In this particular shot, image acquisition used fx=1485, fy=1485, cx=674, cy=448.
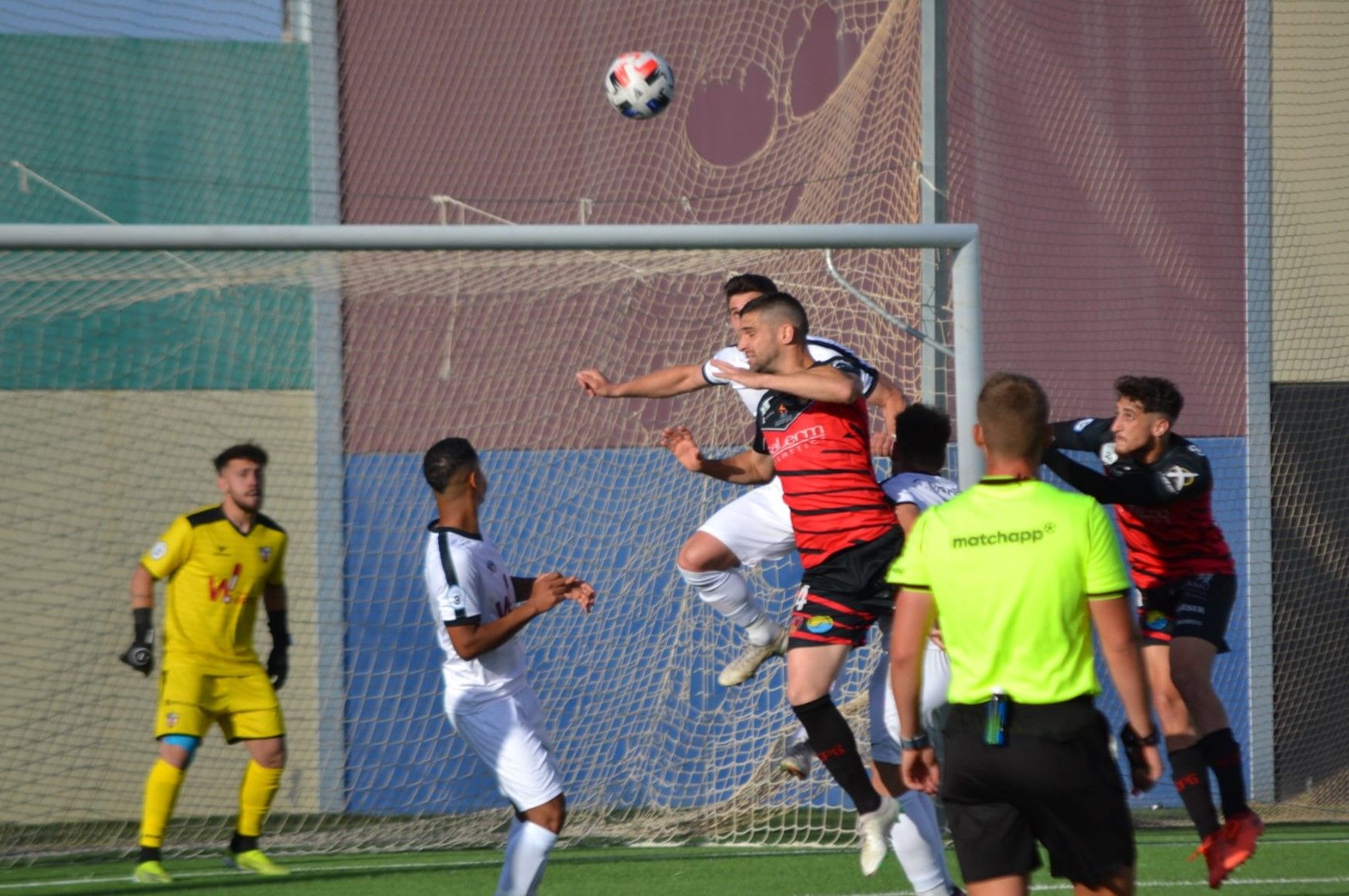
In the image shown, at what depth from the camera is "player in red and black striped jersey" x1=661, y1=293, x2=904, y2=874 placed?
5.62 meters

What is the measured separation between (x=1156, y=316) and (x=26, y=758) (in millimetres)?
8578

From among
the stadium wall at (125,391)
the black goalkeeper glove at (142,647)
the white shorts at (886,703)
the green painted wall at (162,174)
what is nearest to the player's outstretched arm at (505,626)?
the white shorts at (886,703)

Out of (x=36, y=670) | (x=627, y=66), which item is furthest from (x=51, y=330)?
(x=627, y=66)

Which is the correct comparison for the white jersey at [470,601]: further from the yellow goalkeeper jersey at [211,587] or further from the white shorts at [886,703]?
the yellow goalkeeper jersey at [211,587]

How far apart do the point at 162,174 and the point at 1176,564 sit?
7.55 m

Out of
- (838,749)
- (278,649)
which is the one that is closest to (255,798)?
(278,649)

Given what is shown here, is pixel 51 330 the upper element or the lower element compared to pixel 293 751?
upper

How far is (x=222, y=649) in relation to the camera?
25.7 ft

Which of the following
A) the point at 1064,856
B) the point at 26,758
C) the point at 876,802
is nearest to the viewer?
the point at 1064,856

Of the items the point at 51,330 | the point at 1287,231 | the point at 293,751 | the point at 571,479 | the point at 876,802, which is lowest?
the point at 293,751

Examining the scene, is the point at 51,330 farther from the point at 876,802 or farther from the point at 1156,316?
the point at 1156,316

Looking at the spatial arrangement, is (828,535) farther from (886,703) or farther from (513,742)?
(513,742)

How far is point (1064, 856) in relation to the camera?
156 inches

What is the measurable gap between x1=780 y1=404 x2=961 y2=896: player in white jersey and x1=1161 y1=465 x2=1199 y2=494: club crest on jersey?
930mm
